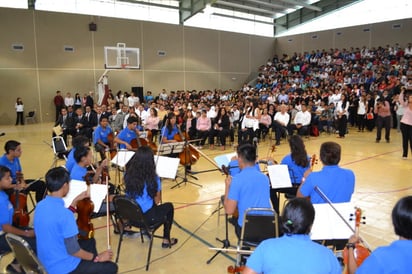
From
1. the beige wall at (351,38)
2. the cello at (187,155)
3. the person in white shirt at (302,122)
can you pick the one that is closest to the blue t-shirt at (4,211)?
the cello at (187,155)

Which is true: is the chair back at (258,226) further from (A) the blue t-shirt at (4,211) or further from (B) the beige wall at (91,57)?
(B) the beige wall at (91,57)

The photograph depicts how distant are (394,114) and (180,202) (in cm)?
1310

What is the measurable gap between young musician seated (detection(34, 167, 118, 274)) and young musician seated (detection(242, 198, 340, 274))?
1447 mm

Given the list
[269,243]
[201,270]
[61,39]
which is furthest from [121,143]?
[61,39]

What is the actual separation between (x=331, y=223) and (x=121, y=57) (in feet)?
63.3

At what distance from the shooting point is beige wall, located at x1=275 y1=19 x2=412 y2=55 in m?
20.2

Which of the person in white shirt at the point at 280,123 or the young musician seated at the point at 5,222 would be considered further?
the person in white shirt at the point at 280,123

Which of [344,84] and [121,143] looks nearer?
[121,143]

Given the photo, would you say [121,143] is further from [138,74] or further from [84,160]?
[138,74]

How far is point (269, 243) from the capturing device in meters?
1.74

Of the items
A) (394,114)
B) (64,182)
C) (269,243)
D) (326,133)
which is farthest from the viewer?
(394,114)

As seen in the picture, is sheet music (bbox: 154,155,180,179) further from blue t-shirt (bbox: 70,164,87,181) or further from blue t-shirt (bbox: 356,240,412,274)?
blue t-shirt (bbox: 356,240,412,274)

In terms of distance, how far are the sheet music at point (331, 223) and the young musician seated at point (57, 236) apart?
1.84m

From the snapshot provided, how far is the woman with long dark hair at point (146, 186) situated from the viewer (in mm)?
3693
